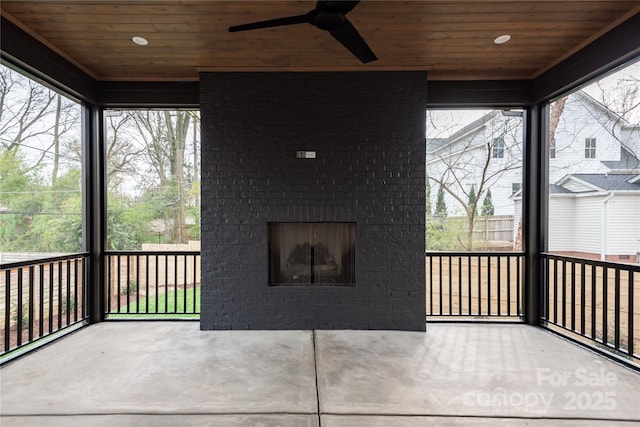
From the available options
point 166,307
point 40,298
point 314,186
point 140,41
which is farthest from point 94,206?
point 314,186

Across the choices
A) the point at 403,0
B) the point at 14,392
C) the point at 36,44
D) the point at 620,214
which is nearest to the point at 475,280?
the point at 620,214

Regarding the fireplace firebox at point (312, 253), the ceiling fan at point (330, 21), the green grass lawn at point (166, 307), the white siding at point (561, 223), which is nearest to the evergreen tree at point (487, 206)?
the white siding at point (561, 223)

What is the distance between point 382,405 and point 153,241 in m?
3.29

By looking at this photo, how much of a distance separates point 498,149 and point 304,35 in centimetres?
268

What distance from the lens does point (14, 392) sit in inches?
84.2

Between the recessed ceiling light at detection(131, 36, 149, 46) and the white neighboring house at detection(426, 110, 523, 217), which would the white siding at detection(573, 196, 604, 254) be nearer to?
the white neighboring house at detection(426, 110, 523, 217)

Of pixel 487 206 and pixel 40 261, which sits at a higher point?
pixel 487 206

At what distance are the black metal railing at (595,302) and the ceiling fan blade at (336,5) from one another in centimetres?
303

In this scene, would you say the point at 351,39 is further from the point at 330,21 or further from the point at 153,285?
the point at 153,285

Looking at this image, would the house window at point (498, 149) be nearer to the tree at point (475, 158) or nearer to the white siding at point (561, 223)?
the tree at point (475, 158)

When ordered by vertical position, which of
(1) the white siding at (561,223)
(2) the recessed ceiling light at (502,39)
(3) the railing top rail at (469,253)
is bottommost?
(3) the railing top rail at (469,253)

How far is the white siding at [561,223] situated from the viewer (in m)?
3.32

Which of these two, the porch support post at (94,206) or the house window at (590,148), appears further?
the porch support post at (94,206)

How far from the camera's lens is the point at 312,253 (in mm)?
3547
